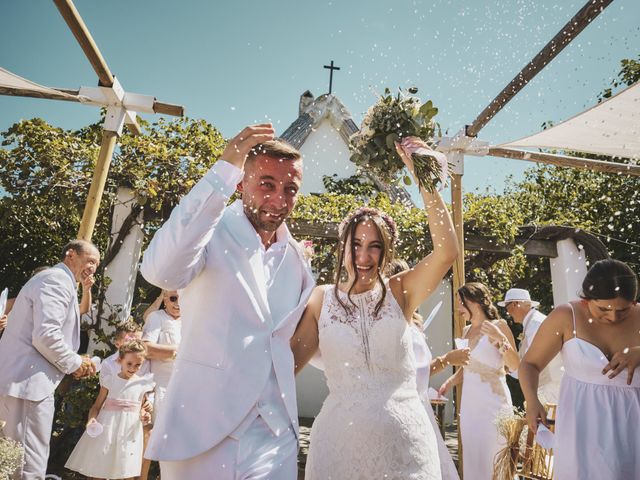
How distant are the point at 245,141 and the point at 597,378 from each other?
2805 millimetres

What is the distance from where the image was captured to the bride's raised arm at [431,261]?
7.39 feet

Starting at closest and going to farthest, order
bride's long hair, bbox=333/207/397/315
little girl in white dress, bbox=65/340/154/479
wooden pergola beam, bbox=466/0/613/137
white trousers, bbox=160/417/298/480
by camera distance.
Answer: white trousers, bbox=160/417/298/480 → bride's long hair, bbox=333/207/397/315 → wooden pergola beam, bbox=466/0/613/137 → little girl in white dress, bbox=65/340/154/479

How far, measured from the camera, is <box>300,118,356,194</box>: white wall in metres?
12.9

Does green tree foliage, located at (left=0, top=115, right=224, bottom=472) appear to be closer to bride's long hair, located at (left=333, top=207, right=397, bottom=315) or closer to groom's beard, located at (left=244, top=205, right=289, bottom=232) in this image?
bride's long hair, located at (left=333, top=207, right=397, bottom=315)

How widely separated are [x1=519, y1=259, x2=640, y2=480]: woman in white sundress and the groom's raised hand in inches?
98.6

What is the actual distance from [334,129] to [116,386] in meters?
10.7

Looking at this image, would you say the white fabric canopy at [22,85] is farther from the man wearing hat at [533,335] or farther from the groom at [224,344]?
the man wearing hat at [533,335]

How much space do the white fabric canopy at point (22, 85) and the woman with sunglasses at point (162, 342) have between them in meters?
2.64

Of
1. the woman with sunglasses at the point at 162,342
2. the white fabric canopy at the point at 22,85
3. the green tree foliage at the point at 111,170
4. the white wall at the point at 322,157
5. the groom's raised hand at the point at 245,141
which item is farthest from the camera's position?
the white wall at the point at 322,157

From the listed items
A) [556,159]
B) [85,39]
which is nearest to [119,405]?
[85,39]

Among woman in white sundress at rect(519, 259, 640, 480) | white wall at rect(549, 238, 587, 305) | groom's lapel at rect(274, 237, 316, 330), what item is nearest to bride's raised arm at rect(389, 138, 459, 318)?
groom's lapel at rect(274, 237, 316, 330)

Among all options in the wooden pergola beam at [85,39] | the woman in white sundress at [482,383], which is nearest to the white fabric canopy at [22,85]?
the wooden pergola beam at [85,39]

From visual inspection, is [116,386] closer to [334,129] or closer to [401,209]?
[401,209]

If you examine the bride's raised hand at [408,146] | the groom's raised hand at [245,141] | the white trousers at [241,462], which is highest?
the bride's raised hand at [408,146]
